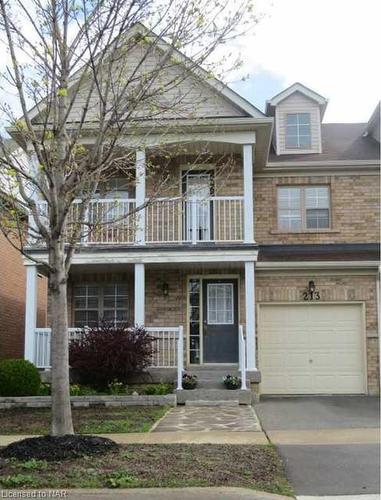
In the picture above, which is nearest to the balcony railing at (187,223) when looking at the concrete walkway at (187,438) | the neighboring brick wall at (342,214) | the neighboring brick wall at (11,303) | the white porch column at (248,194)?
the white porch column at (248,194)

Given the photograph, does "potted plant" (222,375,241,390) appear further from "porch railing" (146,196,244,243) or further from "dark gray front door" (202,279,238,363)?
"porch railing" (146,196,244,243)

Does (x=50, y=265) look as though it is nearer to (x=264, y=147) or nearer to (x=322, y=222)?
(x=264, y=147)

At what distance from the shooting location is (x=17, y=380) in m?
12.7

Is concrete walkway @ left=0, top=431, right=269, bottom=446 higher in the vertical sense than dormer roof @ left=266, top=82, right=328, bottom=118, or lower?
lower

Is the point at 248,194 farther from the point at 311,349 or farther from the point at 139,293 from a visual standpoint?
the point at 311,349

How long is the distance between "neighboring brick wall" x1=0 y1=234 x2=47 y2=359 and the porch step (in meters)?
7.25

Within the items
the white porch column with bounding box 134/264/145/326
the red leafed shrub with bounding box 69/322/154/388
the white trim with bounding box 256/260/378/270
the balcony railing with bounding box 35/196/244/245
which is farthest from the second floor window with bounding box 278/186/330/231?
the red leafed shrub with bounding box 69/322/154/388

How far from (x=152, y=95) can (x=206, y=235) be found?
7.79 meters

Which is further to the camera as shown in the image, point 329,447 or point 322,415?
point 322,415

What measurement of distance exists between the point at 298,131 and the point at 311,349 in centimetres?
586

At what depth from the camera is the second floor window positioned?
16297 mm

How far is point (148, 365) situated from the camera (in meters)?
13.8

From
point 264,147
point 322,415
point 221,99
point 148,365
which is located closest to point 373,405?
point 322,415

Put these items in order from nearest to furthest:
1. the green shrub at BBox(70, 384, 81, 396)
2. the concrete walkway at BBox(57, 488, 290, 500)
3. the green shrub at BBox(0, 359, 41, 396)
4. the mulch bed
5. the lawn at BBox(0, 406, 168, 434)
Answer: the concrete walkway at BBox(57, 488, 290, 500), the mulch bed, the lawn at BBox(0, 406, 168, 434), the green shrub at BBox(0, 359, 41, 396), the green shrub at BBox(70, 384, 81, 396)
